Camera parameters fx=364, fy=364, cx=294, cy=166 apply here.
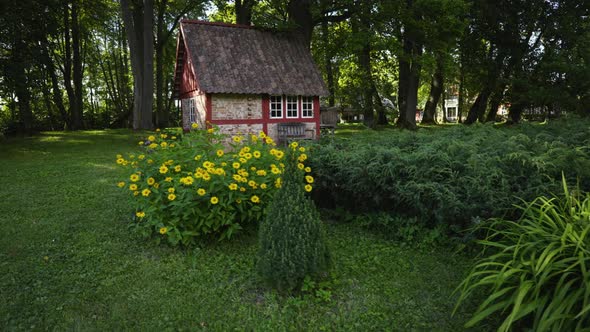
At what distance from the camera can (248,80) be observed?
48.9 feet

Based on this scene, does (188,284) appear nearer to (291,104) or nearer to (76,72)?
(291,104)

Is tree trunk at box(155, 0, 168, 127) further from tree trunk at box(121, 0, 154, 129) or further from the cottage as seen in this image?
the cottage

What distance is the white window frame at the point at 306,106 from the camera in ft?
54.1

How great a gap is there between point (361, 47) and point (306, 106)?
3.47m

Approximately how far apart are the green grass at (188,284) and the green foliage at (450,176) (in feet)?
1.67

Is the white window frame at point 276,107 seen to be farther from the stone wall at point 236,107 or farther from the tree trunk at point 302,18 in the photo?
the tree trunk at point 302,18

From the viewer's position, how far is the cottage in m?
14.5

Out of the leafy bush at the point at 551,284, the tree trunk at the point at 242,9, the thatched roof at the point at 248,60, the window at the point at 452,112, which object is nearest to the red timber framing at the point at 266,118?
the thatched roof at the point at 248,60

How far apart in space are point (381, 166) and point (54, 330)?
3.79 metres

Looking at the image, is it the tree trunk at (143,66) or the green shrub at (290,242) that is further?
the tree trunk at (143,66)

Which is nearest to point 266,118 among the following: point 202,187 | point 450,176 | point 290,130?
point 290,130

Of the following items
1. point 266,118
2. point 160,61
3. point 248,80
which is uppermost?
point 160,61

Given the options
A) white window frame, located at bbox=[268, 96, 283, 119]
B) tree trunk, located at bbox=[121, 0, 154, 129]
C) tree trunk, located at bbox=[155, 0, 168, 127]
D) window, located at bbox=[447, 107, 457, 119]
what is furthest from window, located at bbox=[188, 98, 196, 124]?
window, located at bbox=[447, 107, 457, 119]

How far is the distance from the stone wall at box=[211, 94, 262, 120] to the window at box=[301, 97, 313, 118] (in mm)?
2123
